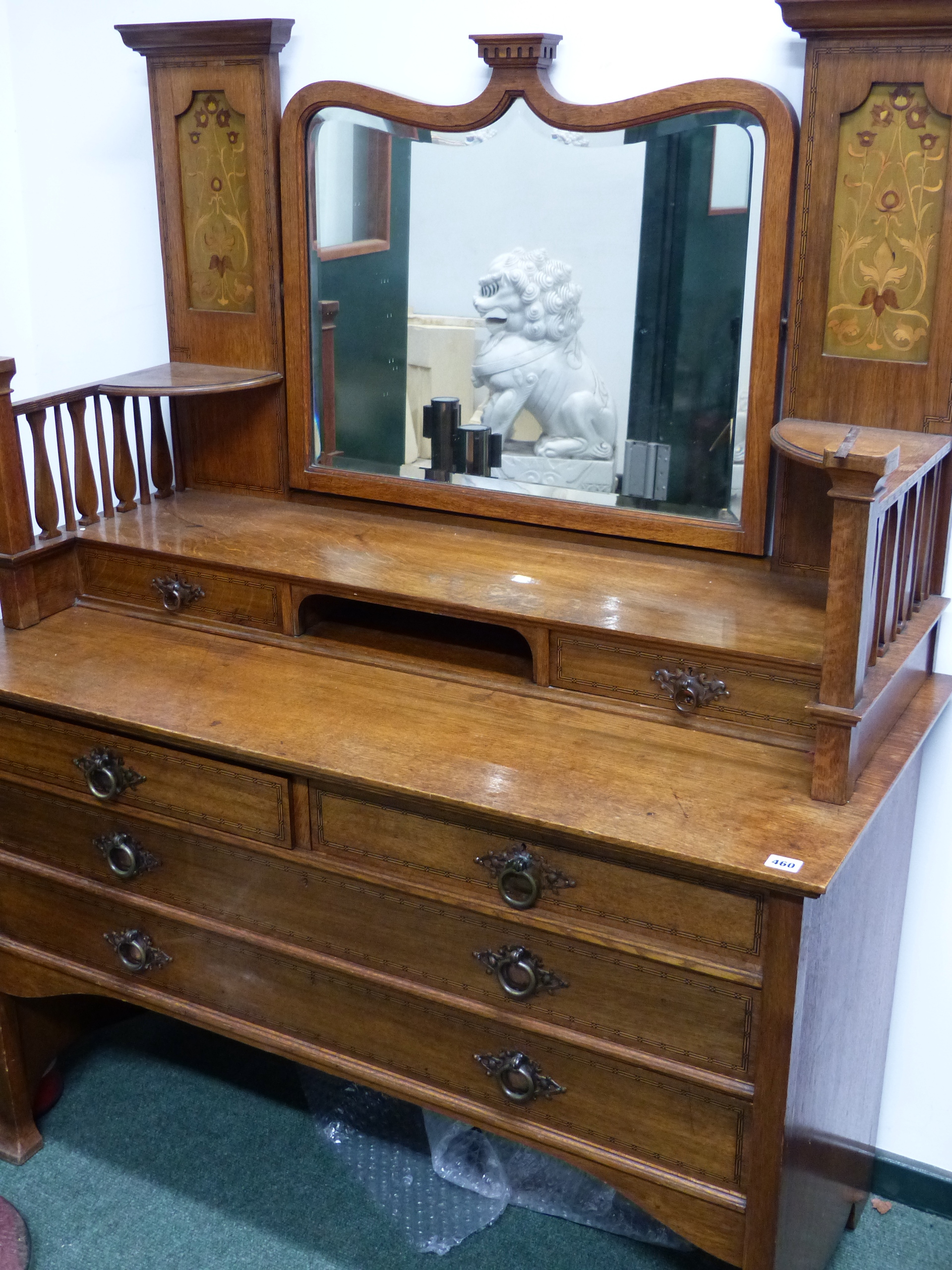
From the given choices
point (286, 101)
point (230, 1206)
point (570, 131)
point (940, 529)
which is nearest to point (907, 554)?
point (940, 529)

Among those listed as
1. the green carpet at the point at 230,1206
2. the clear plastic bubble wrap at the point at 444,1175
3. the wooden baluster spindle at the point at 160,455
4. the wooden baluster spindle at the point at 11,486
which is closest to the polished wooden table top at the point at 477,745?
the wooden baluster spindle at the point at 11,486

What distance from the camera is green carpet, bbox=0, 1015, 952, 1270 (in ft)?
6.68

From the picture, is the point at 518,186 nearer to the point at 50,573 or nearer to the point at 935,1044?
the point at 50,573

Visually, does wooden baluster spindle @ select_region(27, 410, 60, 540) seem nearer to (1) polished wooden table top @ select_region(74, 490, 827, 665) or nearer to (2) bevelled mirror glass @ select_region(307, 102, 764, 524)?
(1) polished wooden table top @ select_region(74, 490, 827, 665)

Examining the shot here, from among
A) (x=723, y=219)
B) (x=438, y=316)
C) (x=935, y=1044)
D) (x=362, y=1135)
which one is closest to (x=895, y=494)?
(x=723, y=219)

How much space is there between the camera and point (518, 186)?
1.92 meters

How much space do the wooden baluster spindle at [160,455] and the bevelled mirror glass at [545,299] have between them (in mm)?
355

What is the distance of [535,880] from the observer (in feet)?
5.14

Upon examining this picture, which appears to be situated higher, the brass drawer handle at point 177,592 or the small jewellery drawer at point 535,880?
the brass drawer handle at point 177,592

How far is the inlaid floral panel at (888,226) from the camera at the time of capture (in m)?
1.66

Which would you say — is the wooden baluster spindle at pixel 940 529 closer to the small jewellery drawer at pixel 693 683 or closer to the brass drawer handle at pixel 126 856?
the small jewellery drawer at pixel 693 683

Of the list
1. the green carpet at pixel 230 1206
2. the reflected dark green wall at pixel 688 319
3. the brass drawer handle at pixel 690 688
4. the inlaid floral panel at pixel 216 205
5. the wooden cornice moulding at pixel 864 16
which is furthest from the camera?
the inlaid floral panel at pixel 216 205

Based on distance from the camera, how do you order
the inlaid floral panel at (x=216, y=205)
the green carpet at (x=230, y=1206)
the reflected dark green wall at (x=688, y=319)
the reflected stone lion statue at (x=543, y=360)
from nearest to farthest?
the reflected dark green wall at (x=688, y=319) < the reflected stone lion statue at (x=543, y=360) < the green carpet at (x=230, y=1206) < the inlaid floral panel at (x=216, y=205)

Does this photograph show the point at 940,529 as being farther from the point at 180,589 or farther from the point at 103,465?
the point at 103,465
